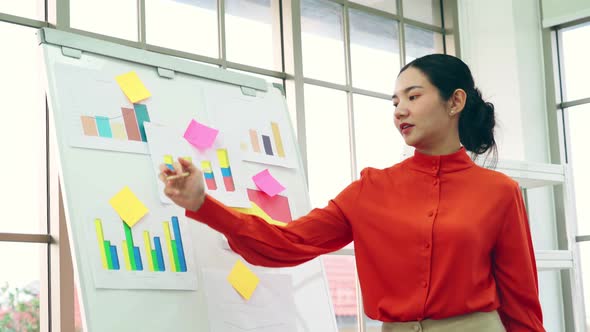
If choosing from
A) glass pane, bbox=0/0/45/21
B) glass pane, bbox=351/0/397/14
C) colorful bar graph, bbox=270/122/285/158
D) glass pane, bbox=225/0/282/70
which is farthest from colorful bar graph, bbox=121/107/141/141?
glass pane, bbox=351/0/397/14

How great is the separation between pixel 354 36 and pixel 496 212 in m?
2.40

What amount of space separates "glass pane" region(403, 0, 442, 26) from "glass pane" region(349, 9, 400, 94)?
0.16m

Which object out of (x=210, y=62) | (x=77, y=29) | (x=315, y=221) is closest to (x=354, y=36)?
(x=210, y=62)

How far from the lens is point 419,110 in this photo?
1.84 m

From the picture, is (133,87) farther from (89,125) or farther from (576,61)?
(576,61)

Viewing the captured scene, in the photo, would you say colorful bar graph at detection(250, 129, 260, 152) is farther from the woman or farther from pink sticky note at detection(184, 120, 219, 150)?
the woman

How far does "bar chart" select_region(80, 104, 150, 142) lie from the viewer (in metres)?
1.89

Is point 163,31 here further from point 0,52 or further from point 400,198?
point 400,198

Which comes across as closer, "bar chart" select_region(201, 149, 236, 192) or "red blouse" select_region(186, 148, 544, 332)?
"red blouse" select_region(186, 148, 544, 332)

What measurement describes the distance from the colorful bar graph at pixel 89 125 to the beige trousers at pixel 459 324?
826mm

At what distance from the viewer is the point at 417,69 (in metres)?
1.87

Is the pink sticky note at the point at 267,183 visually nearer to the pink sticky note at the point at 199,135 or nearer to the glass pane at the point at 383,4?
the pink sticky note at the point at 199,135

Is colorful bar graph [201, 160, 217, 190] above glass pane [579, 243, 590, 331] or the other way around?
above

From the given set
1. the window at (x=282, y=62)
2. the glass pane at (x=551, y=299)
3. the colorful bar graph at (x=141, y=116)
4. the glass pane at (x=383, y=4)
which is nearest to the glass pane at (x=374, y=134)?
the window at (x=282, y=62)
